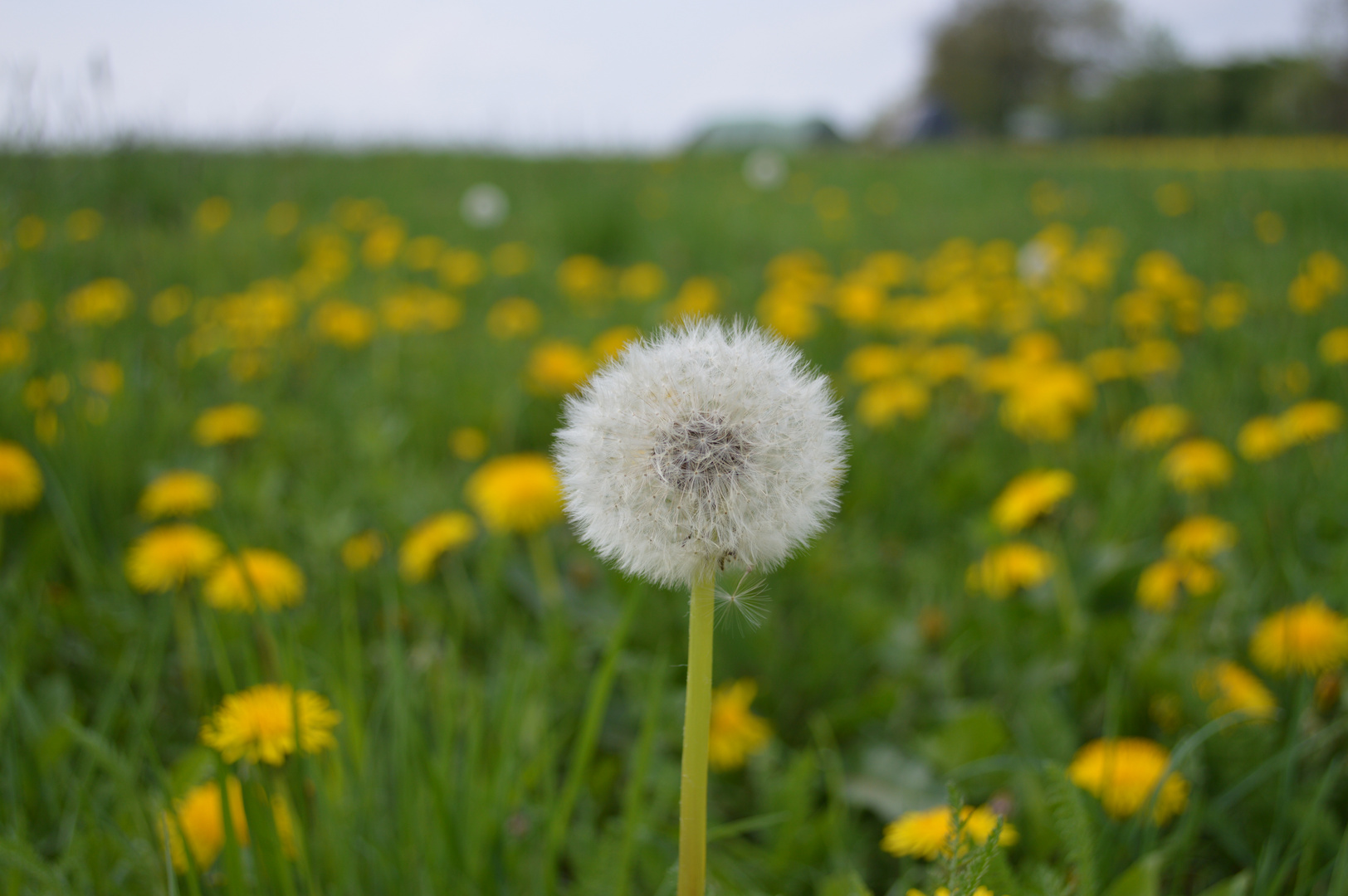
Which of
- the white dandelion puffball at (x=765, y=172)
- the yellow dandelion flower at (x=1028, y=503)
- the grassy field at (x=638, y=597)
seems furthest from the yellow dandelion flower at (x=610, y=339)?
the white dandelion puffball at (x=765, y=172)

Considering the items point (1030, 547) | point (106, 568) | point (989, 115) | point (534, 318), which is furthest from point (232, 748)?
point (989, 115)

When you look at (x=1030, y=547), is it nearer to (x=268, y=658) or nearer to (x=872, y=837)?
(x=872, y=837)

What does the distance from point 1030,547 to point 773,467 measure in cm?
117

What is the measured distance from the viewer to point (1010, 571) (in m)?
1.55

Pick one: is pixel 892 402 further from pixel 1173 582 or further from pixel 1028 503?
pixel 1173 582

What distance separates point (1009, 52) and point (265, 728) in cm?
4249

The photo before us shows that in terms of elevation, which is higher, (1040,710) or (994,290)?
(994,290)

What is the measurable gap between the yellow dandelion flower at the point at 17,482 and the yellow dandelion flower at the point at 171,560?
33 centimetres

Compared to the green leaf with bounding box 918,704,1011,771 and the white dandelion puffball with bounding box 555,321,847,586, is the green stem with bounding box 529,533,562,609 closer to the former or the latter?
the green leaf with bounding box 918,704,1011,771

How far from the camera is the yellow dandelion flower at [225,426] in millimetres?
2035

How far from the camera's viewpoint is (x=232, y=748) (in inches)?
35.2

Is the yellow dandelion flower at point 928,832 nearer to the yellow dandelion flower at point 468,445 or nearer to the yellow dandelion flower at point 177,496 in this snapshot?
the yellow dandelion flower at point 177,496

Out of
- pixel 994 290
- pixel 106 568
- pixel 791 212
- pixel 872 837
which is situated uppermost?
pixel 791 212

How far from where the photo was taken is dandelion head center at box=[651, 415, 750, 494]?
60cm
